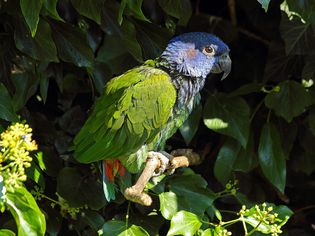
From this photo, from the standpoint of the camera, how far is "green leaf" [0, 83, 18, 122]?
1.81 m

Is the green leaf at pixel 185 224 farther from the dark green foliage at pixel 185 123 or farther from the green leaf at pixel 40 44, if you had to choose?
the green leaf at pixel 40 44

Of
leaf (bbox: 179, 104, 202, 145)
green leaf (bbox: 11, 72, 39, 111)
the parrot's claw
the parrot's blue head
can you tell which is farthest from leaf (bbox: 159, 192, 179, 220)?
green leaf (bbox: 11, 72, 39, 111)

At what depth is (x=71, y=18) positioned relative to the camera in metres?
2.11

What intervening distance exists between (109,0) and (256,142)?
2.41 feet

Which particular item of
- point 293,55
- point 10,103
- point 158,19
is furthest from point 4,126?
point 293,55

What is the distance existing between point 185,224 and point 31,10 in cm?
71

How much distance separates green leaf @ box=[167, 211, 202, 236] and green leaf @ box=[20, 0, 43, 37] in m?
0.64

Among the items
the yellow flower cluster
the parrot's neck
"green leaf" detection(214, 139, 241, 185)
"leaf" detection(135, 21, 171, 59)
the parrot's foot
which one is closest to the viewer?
the yellow flower cluster

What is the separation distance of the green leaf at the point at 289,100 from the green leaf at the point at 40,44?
0.74 metres

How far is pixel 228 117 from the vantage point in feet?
7.16

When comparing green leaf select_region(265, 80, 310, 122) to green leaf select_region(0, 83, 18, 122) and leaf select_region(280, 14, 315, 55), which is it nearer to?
leaf select_region(280, 14, 315, 55)

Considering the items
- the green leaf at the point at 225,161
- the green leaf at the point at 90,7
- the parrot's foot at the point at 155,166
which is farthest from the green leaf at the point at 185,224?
the green leaf at the point at 90,7

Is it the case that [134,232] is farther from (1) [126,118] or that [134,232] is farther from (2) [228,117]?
(2) [228,117]

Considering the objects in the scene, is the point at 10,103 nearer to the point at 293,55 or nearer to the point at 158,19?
the point at 158,19
